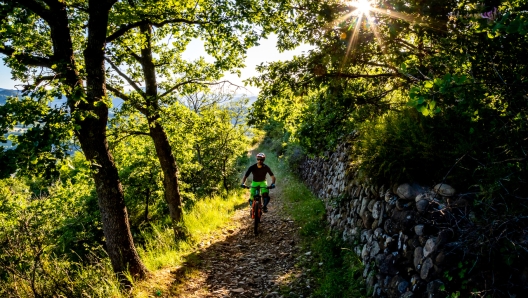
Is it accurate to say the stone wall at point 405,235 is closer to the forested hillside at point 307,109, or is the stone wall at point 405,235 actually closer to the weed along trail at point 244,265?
the forested hillside at point 307,109

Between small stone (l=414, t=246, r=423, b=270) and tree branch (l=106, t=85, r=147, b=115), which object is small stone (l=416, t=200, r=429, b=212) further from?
tree branch (l=106, t=85, r=147, b=115)

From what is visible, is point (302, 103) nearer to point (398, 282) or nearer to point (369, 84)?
point (369, 84)

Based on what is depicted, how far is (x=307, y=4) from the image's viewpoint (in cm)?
629

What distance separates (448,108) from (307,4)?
359 centimetres

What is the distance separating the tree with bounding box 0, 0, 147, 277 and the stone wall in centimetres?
515

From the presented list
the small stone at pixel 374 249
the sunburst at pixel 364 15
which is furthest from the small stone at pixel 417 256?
the sunburst at pixel 364 15

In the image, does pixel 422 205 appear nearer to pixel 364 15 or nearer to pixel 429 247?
pixel 429 247

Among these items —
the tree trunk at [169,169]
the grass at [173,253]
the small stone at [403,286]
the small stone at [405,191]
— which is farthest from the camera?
the tree trunk at [169,169]

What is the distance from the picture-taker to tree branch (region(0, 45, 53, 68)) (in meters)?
5.28

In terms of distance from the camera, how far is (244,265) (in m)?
8.00

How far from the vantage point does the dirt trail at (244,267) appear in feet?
21.6

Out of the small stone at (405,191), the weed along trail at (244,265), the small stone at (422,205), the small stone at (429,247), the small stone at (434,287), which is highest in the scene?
the small stone at (405,191)

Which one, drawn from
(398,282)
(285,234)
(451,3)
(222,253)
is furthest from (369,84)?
(222,253)

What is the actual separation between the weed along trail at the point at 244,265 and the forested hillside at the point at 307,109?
35 cm
